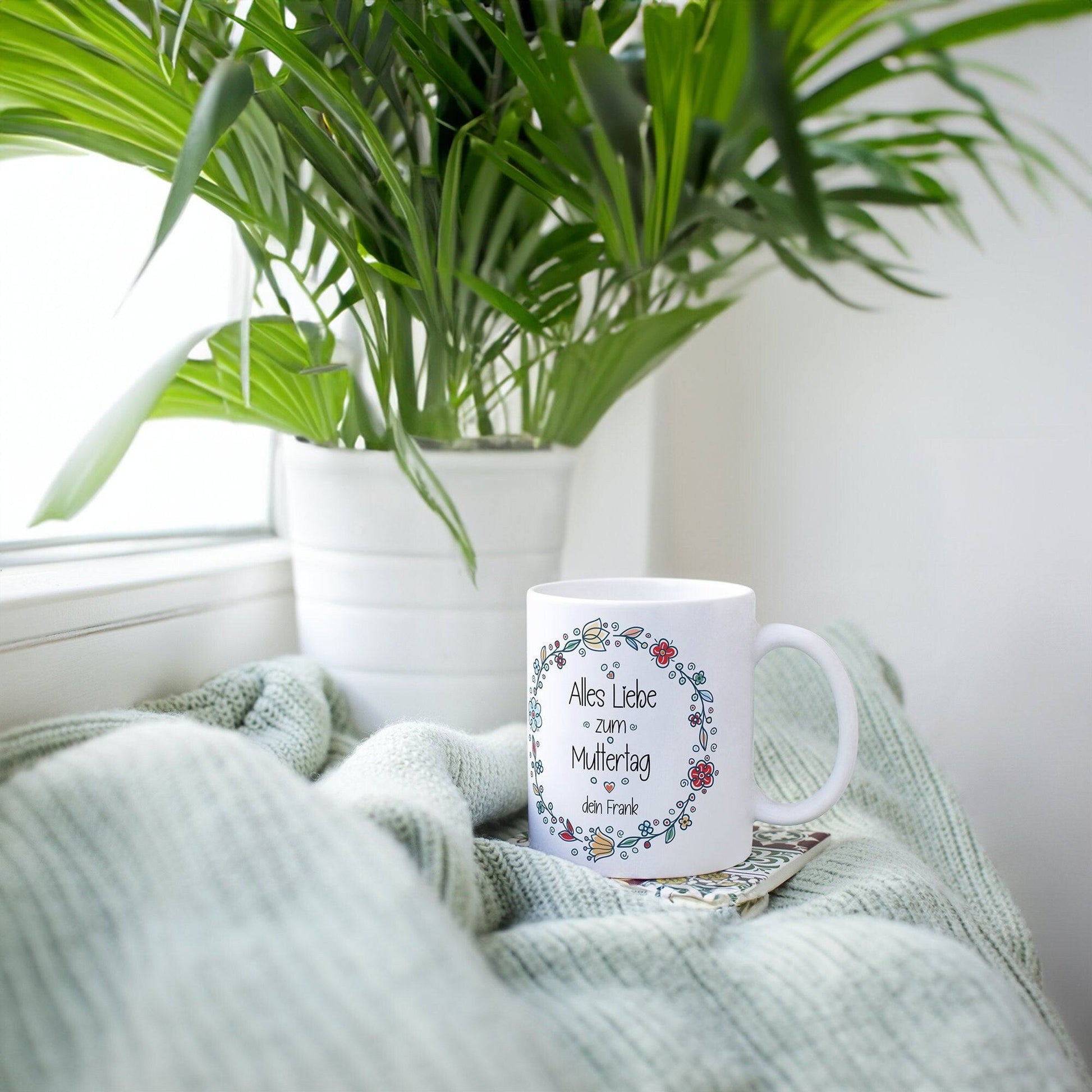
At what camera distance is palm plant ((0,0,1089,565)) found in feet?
1.42

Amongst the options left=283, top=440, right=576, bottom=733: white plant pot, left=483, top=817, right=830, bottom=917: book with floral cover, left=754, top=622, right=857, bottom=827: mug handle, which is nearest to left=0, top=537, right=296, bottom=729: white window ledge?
left=283, top=440, right=576, bottom=733: white plant pot

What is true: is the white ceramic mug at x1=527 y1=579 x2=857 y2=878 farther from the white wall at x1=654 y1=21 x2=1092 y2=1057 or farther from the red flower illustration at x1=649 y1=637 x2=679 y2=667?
the white wall at x1=654 y1=21 x2=1092 y2=1057

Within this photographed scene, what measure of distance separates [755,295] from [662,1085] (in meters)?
0.84

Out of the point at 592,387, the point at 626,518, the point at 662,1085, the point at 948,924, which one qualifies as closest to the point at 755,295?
the point at 626,518

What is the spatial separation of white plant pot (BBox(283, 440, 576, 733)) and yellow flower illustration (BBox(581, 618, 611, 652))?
6.7 inches

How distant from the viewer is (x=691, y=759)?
16.9 inches

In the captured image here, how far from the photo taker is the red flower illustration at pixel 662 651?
0.43 meters

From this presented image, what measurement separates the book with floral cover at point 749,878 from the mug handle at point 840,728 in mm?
18

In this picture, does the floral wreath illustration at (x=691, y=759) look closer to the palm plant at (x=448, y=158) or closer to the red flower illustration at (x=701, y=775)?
the red flower illustration at (x=701, y=775)

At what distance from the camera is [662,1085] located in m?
0.27

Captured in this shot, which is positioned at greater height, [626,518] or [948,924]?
[626,518]

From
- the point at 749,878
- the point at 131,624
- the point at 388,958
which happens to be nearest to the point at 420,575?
the point at 131,624

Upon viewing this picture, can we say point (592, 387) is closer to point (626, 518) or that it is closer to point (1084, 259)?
point (626, 518)

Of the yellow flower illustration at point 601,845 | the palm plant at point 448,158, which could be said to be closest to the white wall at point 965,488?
the palm plant at point 448,158
